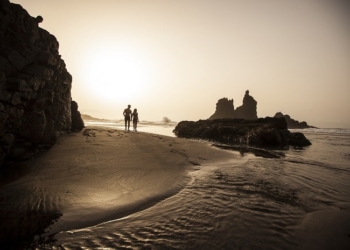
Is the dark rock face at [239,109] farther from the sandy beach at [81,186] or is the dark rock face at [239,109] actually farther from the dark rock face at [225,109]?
the sandy beach at [81,186]

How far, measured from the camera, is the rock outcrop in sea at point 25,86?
6848 millimetres

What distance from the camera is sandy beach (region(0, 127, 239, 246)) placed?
4.28 meters

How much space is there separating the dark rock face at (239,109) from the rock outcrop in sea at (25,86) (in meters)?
112

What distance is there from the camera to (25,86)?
294 inches

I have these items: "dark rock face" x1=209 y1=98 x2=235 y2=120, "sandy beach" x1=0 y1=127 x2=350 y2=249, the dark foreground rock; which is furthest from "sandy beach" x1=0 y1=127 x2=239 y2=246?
"dark rock face" x1=209 y1=98 x2=235 y2=120

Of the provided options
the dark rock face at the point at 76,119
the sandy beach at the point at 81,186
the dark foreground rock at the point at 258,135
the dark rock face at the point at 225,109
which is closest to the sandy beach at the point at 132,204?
the sandy beach at the point at 81,186

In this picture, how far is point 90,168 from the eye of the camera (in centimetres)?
764

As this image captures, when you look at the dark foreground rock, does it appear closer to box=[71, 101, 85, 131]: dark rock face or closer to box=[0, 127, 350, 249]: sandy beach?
box=[0, 127, 350, 249]: sandy beach

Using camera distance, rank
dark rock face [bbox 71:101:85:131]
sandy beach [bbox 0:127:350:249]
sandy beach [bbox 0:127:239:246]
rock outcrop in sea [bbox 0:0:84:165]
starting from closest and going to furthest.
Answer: sandy beach [bbox 0:127:350:249], sandy beach [bbox 0:127:239:246], rock outcrop in sea [bbox 0:0:84:165], dark rock face [bbox 71:101:85:131]

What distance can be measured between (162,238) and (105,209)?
1.95m

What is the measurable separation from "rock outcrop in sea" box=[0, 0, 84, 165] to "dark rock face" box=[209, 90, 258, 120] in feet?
367

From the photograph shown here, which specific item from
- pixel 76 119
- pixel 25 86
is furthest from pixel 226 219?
pixel 76 119

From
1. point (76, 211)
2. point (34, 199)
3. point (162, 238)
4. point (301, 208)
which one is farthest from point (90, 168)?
point (301, 208)

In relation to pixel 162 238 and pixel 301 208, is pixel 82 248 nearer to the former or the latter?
pixel 162 238
